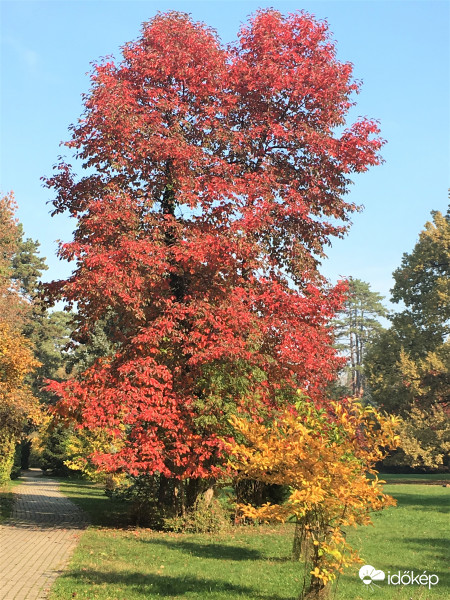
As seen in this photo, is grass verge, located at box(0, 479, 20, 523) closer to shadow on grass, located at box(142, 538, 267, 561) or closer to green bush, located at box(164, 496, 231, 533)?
green bush, located at box(164, 496, 231, 533)

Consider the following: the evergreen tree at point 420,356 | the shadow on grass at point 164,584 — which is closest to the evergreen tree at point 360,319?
the evergreen tree at point 420,356

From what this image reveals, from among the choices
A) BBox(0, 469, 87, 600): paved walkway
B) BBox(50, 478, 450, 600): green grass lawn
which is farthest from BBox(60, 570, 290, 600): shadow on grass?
BBox(0, 469, 87, 600): paved walkway

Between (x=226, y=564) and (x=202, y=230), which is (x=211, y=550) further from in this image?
(x=202, y=230)

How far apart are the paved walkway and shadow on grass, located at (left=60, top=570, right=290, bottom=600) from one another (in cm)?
66

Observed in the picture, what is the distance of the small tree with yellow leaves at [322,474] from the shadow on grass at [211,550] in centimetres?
394

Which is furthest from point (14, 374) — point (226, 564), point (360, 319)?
point (360, 319)

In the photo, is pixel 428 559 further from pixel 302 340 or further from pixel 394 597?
pixel 302 340

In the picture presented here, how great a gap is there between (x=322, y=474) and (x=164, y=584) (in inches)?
143

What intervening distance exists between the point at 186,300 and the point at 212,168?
341cm

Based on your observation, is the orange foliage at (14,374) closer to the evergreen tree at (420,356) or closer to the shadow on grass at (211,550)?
the shadow on grass at (211,550)

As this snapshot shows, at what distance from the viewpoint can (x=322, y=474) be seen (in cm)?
715

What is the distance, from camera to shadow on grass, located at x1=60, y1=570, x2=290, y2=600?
850 cm

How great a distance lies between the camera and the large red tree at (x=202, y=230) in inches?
534

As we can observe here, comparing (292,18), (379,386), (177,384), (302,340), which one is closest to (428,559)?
(302,340)
